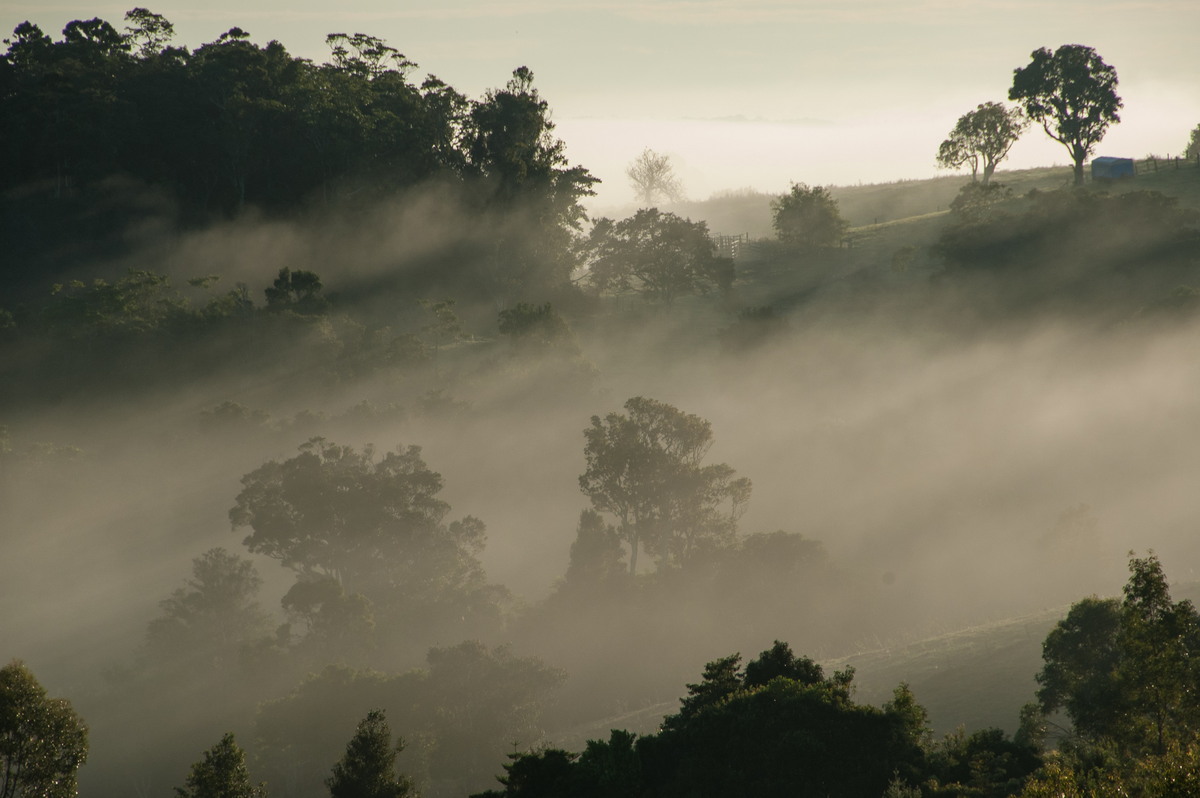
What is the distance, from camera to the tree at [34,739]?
82.6 ft

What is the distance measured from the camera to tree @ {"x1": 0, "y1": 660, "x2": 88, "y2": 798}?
2519 cm

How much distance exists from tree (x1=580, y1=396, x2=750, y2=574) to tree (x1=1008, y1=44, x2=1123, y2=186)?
84.9 metres

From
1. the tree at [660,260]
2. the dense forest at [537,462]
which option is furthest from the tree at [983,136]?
the tree at [660,260]

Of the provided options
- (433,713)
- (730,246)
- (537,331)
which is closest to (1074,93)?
(730,246)

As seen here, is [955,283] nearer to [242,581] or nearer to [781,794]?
[242,581]

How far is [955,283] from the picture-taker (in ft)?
338

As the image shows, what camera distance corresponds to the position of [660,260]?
340 feet

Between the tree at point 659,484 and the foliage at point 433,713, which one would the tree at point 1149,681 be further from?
the tree at point 659,484

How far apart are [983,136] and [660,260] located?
2129 inches

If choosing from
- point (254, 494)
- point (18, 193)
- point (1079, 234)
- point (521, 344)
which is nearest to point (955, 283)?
point (1079, 234)

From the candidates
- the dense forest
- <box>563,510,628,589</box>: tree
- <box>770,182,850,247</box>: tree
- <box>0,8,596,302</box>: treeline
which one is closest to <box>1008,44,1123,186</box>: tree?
the dense forest

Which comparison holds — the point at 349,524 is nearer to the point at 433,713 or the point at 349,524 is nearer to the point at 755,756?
the point at 433,713

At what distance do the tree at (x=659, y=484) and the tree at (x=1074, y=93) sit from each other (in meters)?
84.9

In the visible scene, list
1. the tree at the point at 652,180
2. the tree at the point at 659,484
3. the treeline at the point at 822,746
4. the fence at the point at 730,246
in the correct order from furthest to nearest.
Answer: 1. the tree at the point at 652,180
2. the fence at the point at 730,246
3. the tree at the point at 659,484
4. the treeline at the point at 822,746
